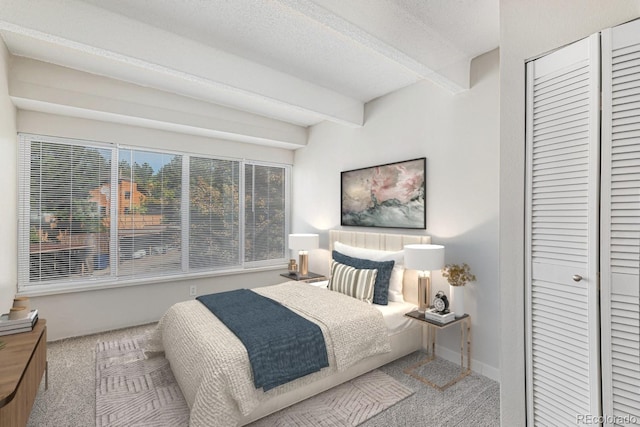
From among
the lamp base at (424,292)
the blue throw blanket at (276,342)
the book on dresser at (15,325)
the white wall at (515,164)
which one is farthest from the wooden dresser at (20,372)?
the lamp base at (424,292)

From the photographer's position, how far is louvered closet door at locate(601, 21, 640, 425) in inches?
49.0

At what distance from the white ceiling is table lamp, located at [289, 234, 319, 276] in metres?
1.80

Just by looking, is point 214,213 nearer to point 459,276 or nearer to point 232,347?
point 232,347

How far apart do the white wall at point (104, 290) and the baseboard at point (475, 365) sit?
2980 millimetres

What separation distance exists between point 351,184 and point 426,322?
2.02 m

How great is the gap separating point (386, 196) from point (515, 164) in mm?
1925

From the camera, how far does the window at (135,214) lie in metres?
3.35

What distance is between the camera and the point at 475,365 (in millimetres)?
2758

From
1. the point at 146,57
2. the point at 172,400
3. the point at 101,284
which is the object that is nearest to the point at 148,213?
the point at 101,284

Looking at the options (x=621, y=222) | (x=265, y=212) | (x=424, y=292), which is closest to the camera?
(x=621, y=222)

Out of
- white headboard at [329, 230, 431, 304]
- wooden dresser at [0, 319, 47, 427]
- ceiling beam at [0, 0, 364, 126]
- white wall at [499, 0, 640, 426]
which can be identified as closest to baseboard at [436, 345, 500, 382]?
white headboard at [329, 230, 431, 304]

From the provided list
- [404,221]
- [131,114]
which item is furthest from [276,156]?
[404,221]

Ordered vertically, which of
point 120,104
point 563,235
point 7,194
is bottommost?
point 563,235

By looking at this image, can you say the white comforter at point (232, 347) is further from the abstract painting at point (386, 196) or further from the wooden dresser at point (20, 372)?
the abstract painting at point (386, 196)
